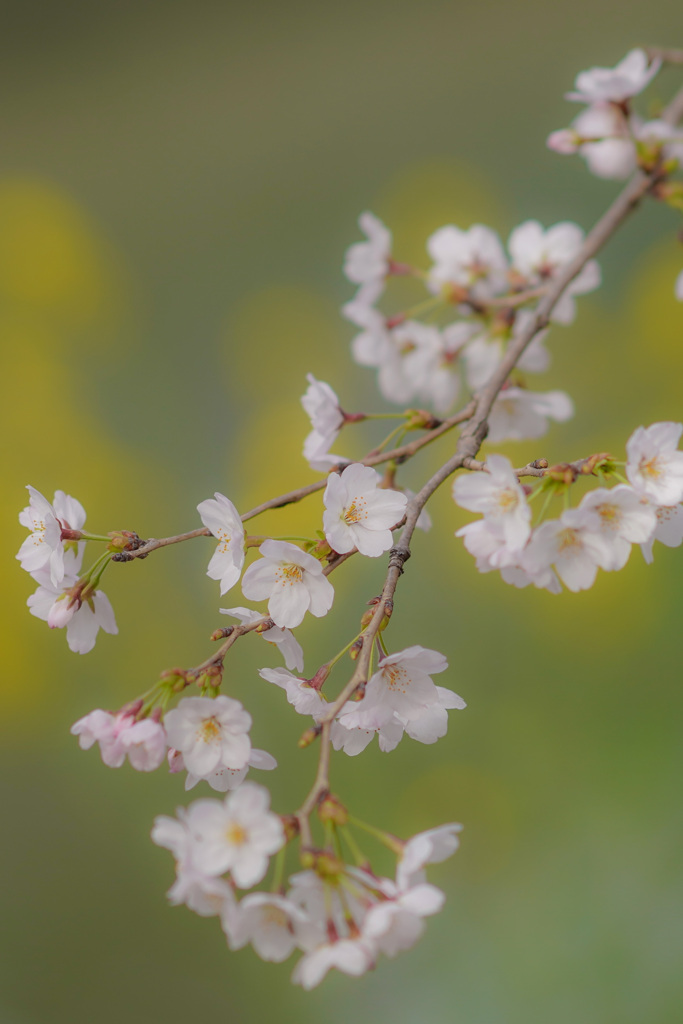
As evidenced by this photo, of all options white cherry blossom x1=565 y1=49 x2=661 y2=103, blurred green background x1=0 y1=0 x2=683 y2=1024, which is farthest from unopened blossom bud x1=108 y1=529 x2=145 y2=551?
blurred green background x1=0 y1=0 x2=683 y2=1024

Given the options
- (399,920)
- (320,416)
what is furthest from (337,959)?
(320,416)

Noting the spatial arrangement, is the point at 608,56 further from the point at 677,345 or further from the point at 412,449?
the point at 412,449

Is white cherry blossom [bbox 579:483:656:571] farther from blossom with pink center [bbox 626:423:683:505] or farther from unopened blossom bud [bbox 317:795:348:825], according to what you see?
unopened blossom bud [bbox 317:795:348:825]

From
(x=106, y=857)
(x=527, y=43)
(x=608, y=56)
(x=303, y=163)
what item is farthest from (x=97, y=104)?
(x=106, y=857)

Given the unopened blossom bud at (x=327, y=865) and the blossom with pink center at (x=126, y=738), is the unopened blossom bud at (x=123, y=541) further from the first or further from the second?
the unopened blossom bud at (x=327, y=865)

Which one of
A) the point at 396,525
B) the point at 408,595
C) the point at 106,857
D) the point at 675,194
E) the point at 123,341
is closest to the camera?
the point at 396,525

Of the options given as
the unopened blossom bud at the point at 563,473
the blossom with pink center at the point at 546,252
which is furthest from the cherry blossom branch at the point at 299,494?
the blossom with pink center at the point at 546,252

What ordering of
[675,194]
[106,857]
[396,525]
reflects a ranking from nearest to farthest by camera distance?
[396,525]
[675,194]
[106,857]
